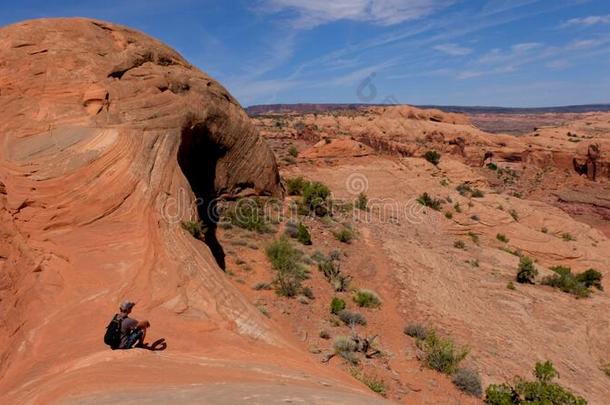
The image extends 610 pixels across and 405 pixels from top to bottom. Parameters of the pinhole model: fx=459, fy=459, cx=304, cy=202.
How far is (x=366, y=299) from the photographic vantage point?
38.6 feet

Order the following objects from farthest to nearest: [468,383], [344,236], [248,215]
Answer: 1. [344,236]
2. [248,215]
3. [468,383]

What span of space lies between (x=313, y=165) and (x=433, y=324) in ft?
66.5

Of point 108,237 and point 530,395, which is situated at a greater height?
point 108,237

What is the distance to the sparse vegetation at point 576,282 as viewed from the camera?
54.9 feet

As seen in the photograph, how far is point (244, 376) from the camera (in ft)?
17.0

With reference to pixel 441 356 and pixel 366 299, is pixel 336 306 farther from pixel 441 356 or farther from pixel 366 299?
pixel 441 356

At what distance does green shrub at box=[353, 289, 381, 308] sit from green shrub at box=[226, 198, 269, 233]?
13.8 ft

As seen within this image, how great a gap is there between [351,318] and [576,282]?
11.5 metres

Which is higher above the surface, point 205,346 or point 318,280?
point 205,346

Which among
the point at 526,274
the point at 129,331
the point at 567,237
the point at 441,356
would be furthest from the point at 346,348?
the point at 567,237

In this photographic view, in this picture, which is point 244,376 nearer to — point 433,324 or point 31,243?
point 31,243

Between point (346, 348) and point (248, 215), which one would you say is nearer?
point (346, 348)

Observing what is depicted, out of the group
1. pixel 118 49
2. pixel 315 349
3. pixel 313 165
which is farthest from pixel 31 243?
pixel 313 165

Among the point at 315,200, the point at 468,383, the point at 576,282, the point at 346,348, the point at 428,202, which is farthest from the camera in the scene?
the point at 428,202
